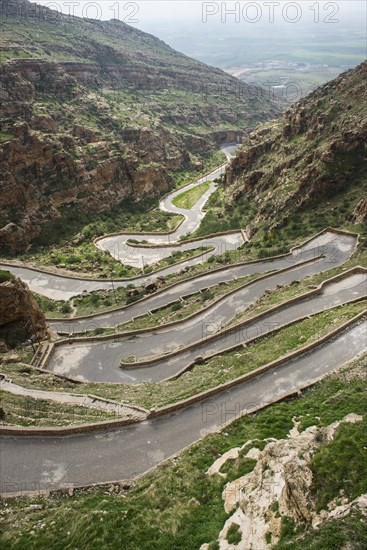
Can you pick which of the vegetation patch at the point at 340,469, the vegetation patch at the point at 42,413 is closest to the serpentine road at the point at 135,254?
the vegetation patch at the point at 42,413

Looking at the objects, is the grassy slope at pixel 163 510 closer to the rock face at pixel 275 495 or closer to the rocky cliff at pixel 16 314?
the rock face at pixel 275 495

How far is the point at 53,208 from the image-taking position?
74.3 m

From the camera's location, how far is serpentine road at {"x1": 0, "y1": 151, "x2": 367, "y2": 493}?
18.3 meters

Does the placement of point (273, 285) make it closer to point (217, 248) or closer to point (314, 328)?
point (314, 328)

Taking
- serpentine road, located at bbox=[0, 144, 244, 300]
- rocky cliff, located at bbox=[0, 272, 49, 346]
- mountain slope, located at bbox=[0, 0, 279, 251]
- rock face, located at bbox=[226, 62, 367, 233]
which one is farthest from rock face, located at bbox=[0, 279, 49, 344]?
mountain slope, located at bbox=[0, 0, 279, 251]

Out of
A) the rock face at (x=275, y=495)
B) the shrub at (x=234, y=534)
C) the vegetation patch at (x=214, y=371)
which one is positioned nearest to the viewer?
the rock face at (x=275, y=495)

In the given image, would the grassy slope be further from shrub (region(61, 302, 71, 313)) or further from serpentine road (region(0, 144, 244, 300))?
serpentine road (region(0, 144, 244, 300))

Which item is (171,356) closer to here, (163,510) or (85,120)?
(163,510)

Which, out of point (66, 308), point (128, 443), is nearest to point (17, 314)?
point (66, 308)

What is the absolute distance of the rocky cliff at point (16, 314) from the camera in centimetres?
3169

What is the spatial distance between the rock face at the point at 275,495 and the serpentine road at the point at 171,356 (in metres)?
5.22

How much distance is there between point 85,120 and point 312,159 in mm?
59323

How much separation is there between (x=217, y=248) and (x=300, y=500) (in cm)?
5133

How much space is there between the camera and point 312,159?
2313 inches
